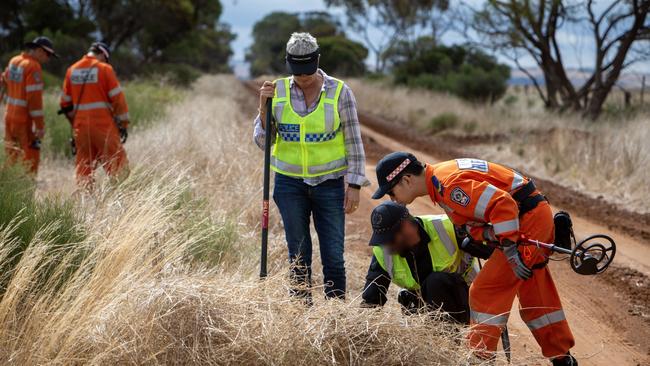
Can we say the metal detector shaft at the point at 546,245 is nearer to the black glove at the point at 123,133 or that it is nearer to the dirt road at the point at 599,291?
the dirt road at the point at 599,291

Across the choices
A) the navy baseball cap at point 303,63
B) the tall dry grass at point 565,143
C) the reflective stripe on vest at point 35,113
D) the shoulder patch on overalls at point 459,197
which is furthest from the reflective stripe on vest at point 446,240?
the tall dry grass at point 565,143

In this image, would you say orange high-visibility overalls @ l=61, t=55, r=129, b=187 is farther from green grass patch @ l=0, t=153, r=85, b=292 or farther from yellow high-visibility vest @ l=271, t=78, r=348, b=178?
yellow high-visibility vest @ l=271, t=78, r=348, b=178

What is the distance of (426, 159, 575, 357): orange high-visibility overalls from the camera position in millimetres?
3896

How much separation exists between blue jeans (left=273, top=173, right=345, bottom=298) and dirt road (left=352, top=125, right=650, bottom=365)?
1.24m

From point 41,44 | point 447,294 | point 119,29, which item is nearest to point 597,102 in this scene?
point 41,44

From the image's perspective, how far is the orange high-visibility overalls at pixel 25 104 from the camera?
8.69 meters

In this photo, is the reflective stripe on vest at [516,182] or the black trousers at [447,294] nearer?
the reflective stripe on vest at [516,182]

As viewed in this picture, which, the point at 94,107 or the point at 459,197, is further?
the point at 94,107

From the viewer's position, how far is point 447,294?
4.32 metres

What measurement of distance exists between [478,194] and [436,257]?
78cm

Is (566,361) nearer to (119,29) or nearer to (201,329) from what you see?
(201,329)

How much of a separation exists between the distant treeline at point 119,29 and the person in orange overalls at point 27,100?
46.7 ft

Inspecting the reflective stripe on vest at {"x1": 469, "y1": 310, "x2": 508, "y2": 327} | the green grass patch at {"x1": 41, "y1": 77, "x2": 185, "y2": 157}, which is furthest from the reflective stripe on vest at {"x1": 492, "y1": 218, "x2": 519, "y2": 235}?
the green grass patch at {"x1": 41, "y1": 77, "x2": 185, "y2": 157}

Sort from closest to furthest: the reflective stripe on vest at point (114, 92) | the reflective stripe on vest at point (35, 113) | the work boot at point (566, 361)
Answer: the work boot at point (566, 361)
the reflective stripe on vest at point (114, 92)
the reflective stripe on vest at point (35, 113)
